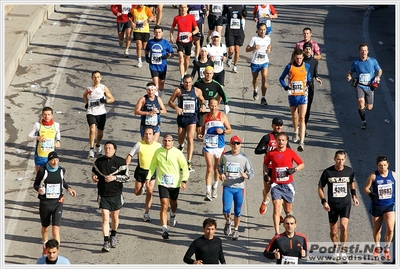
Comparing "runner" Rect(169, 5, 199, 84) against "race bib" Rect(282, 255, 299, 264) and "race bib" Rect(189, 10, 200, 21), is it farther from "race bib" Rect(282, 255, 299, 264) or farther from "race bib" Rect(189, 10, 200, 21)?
"race bib" Rect(282, 255, 299, 264)

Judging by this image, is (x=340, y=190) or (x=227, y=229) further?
(x=227, y=229)

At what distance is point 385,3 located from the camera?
30.7m

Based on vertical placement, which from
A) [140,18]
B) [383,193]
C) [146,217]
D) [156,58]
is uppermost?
[140,18]

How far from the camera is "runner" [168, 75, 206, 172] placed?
18656 millimetres

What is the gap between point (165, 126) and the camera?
2119 centimetres

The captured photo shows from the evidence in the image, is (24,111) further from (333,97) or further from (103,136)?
(333,97)

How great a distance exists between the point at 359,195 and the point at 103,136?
18.4 feet

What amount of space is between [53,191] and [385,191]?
5253 mm

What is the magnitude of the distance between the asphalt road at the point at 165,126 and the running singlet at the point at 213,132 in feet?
3.58

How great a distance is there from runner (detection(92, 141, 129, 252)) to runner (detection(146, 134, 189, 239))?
594 mm

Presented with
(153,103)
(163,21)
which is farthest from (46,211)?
(163,21)

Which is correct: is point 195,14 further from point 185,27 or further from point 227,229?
point 227,229

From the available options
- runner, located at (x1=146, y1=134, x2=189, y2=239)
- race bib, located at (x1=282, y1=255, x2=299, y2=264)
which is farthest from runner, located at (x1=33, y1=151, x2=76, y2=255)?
race bib, located at (x1=282, y1=255, x2=299, y2=264)

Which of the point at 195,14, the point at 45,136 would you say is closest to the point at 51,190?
the point at 45,136
